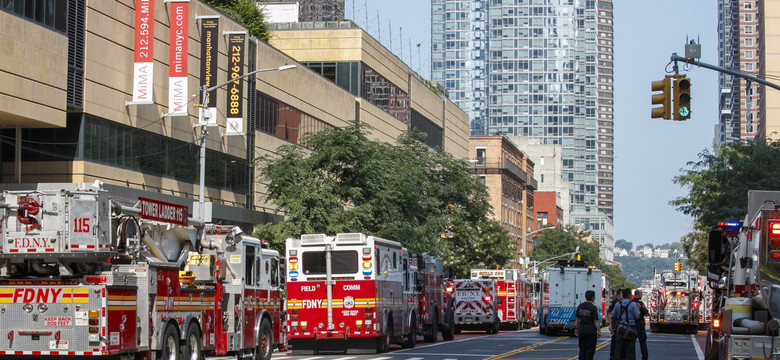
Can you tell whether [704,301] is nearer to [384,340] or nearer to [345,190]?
[345,190]

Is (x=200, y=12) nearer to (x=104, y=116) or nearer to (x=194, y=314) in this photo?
(x=104, y=116)

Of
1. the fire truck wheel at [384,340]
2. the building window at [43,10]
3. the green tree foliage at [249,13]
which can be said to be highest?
the green tree foliage at [249,13]

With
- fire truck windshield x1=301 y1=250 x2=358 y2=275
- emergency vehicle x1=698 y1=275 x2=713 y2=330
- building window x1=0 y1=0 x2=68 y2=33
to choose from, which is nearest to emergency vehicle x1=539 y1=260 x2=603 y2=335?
emergency vehicle x1=698 y1=275 x2=713 y2=330

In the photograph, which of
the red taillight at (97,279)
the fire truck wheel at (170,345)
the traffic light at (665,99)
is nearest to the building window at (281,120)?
the traffic light at (665,99)

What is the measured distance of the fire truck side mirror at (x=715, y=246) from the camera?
1920cm

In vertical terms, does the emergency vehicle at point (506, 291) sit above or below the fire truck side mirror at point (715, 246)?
below

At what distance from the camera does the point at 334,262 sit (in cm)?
3094

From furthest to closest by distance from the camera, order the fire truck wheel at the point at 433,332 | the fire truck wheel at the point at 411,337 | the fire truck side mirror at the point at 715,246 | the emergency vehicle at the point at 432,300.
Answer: the fire truck wheel at the point at 433,332 → the emergency vehicle at the point at 432,300 → the fire truck wheel at the point at 411,337 → the fire truck side mirror at the point at 715,246

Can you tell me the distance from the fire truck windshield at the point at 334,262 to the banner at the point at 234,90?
19.6 m

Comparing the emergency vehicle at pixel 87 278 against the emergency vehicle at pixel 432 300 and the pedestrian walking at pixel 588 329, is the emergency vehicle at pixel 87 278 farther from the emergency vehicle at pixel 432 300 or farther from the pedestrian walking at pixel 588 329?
the emergency vehicle at pixel 432 300

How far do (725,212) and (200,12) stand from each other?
76.5 ft

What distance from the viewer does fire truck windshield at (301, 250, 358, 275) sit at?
3087 cm

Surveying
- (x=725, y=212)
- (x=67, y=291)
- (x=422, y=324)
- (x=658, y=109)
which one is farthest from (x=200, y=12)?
(x=67, y=291)

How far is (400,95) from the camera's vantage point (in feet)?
261
